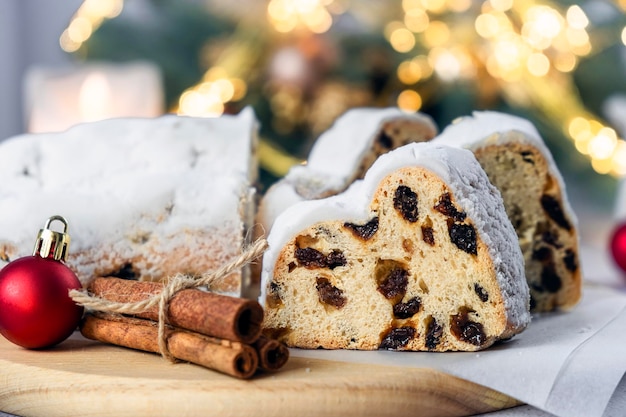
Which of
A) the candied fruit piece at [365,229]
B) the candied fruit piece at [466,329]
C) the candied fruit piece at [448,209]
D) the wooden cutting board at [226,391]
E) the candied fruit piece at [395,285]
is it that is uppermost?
the candied fruit piece at [448,209]

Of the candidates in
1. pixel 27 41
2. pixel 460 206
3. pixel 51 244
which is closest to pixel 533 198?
pixel 460 206

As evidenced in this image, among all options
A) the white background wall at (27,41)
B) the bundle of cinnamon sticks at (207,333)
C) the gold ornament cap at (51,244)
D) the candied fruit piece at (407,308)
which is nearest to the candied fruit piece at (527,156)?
the candied fruit piece at (407,308)

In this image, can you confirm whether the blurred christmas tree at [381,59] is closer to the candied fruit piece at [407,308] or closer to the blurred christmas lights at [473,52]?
the blurred christmas lights at [473,52]

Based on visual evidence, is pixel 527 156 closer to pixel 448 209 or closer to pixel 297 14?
pixel 448 209

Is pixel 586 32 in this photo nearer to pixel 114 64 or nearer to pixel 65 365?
pixel 114 64

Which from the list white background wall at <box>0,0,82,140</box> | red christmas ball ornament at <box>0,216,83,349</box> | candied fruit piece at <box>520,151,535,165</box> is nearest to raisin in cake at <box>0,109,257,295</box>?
red christmas ball ornament at <box>0,216,83,349</box>

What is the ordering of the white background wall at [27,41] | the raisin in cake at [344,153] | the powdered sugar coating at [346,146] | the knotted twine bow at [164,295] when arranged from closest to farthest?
the knotted twine bow at [164,295]
the raisin in cake at [344,153]
the powdered sugar coating at [346,146]
the white background wall at [27,41]
